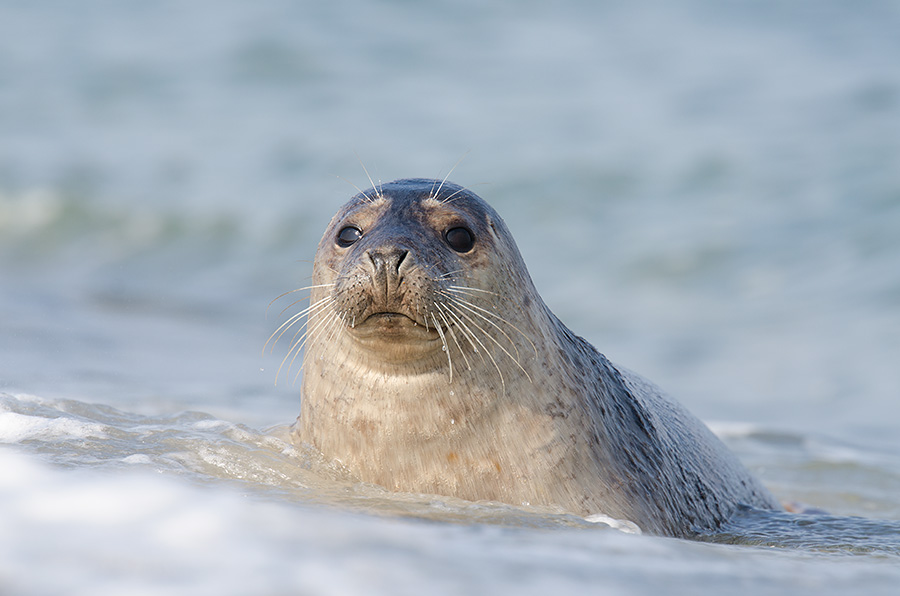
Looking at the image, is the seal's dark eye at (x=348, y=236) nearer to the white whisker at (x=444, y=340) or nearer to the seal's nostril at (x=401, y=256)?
the seal's nostril at (x=401, y=256)

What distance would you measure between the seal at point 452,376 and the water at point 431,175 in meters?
0.17

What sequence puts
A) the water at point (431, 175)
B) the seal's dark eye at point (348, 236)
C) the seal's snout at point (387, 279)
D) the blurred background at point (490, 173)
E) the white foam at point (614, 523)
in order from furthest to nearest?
the blurred background at point (490, 173) → the seal's dark eye at point (348, 236) → the white foam at point (614, 523) → the seal's snout at point (387, 279) → the water at point (431, 175)

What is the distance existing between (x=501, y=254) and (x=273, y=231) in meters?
9.76

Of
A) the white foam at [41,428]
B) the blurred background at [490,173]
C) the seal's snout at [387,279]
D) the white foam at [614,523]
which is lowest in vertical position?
the white foam at [614,523]

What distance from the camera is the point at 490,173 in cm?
1402

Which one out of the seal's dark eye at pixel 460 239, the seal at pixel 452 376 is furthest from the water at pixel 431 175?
the seal's dark eye at pixel 460 239

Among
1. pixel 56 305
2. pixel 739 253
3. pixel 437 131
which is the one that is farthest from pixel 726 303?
pixel 56 305

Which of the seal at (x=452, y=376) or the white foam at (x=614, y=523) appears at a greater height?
the seal at (x=452, y=376)

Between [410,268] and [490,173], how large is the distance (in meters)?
10.9

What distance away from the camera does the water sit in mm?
2623

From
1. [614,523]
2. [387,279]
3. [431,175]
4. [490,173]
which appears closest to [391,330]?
[387,279]

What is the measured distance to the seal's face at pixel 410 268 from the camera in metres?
3.23

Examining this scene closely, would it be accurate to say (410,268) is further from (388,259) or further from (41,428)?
(41,428)

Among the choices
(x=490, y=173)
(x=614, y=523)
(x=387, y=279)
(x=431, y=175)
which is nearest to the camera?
(x=387, y=279)
